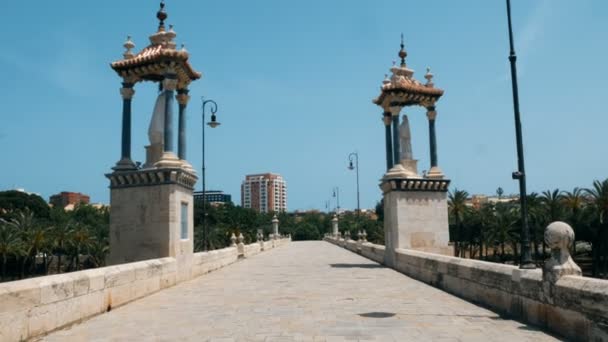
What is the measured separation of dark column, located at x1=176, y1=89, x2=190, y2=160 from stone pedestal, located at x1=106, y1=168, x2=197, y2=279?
2.27 m

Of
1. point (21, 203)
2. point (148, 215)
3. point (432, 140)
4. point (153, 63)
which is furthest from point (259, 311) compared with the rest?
point (21, 203)

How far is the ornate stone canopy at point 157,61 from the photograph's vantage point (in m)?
16.7

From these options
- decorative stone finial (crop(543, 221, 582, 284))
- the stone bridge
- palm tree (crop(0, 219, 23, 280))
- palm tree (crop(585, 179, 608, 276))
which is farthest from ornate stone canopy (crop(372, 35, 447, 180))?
palm tree (crop(0, 219, 23, 280))

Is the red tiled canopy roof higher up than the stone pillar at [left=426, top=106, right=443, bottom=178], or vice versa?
the red tiled canopy roof

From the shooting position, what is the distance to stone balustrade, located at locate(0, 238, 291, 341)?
677cm

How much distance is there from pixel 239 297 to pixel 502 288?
18.9 ft

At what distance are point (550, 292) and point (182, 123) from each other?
1420 cm

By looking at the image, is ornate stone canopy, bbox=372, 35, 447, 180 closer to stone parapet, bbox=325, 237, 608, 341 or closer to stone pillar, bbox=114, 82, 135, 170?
stone parapet, bbox=325, 237, 608, 341

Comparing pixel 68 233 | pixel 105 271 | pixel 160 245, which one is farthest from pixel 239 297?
pixel 68 233

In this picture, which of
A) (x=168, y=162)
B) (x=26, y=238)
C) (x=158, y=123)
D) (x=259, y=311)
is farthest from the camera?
(x=26, y=238)

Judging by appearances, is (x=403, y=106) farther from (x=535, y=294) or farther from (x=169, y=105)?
(x=535, y=294)

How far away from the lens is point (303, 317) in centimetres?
891

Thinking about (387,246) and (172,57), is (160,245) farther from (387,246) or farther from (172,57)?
(387,246)

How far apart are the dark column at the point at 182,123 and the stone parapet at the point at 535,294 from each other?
9.61m
